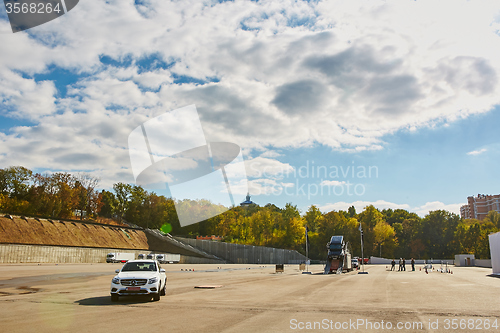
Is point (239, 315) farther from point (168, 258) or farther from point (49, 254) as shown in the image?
point (168, 258)

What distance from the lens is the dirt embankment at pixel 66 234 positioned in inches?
2313

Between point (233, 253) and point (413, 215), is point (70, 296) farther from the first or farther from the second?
point (413, 215)

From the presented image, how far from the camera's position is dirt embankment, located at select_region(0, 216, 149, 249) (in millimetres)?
58750

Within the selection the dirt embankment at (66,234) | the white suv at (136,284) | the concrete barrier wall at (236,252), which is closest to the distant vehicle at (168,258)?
the dirt embankment at (66,234)

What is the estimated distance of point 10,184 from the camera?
8381 cm

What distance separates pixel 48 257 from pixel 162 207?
61473 millimetres

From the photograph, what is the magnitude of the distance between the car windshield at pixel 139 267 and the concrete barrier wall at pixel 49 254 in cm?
4600

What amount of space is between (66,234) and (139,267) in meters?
60.9

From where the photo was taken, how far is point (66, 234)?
68062mm

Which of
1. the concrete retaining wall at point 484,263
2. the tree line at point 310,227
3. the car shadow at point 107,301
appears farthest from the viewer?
the tree line at point 310,227

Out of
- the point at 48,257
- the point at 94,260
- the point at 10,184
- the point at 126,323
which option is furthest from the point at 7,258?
the point at 126,323

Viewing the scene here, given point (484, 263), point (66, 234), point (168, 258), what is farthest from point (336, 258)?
point (66, 234)

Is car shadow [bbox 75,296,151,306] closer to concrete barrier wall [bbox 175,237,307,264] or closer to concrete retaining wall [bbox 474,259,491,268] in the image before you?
concrete barrier wall [bbox 175,237,307,264]

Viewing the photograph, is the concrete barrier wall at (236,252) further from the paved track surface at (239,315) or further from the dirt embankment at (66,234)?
the paved track surface at (239,315)
